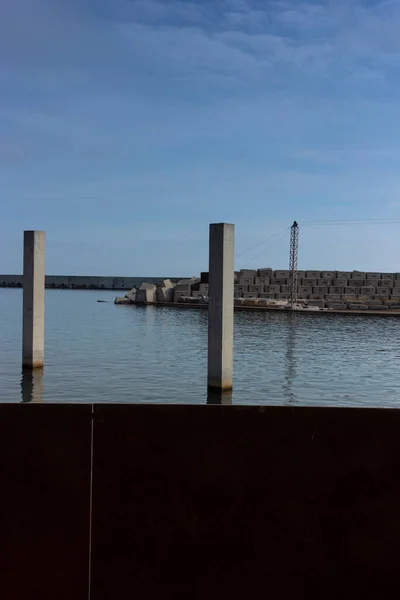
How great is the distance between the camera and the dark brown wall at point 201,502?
9.81 feet

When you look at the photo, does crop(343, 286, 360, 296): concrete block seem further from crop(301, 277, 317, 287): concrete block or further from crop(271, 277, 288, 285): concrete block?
crop(271, 277, 288, 285): concrete block

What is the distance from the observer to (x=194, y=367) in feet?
76.9

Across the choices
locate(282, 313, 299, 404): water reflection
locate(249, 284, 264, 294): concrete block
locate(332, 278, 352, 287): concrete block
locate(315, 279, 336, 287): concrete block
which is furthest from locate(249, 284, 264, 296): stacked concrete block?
locate(282, 313, 299, 404): water reflection

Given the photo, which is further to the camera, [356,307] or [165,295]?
[165,295]

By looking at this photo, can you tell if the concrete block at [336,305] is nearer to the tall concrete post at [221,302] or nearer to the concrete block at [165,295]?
the concrete block at [165,295]

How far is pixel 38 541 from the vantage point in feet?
9.86

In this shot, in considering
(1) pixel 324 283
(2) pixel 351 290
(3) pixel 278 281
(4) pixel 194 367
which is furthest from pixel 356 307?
(4) pixel 194 367

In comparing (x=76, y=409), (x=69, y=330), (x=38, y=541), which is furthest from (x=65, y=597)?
(x=69, y=330)

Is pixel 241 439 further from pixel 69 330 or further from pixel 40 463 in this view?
pixel 69 330

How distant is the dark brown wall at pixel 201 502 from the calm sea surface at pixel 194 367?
12431 millimetres

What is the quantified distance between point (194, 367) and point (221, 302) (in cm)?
799

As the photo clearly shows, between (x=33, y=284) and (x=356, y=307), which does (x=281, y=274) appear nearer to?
(x=356, y=307)

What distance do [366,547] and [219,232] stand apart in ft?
43.8

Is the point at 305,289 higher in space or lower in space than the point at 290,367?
higher
